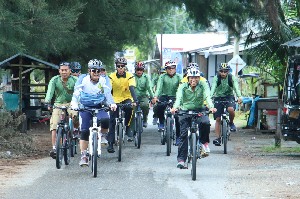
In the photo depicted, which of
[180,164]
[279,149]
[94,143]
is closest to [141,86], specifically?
[279,149]

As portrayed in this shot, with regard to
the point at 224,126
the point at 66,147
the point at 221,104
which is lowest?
the point at 66,147

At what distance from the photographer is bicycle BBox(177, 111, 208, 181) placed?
13062 millimetres

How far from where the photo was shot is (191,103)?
14328mm

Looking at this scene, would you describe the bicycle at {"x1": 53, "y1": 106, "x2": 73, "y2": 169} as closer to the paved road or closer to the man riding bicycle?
the paved road

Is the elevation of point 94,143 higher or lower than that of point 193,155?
higher

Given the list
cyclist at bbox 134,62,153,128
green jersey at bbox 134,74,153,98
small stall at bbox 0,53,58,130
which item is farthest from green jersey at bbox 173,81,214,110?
small stall at bbox 0,53,58,130

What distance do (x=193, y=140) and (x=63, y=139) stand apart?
8.65ft

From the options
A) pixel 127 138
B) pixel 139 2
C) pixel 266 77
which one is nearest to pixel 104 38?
pixel 139 2

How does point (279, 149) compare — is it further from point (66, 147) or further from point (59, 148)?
point (59, 148)

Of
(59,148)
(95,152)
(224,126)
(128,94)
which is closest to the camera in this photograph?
(95,152)

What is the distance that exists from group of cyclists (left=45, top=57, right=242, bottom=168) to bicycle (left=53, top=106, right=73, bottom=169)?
0.28m

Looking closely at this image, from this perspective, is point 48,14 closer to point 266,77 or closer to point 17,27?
point 17,27

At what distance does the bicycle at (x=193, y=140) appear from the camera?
1306cm

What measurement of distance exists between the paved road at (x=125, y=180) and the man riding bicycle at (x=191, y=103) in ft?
1.51
